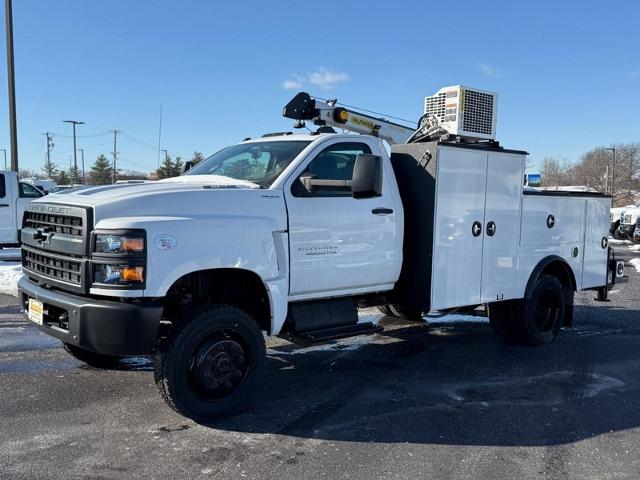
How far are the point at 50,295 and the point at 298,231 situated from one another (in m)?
1.95

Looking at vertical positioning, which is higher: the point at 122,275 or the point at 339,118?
the point at 339,118

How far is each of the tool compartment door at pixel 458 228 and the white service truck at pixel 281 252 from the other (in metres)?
0.02

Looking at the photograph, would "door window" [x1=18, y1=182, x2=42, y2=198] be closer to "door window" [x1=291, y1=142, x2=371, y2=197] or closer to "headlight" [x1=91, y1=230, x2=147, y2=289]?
"door window" [x1=291, y1=142, x2=371, y2=197]

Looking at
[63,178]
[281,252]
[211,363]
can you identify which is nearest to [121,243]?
[211,363]

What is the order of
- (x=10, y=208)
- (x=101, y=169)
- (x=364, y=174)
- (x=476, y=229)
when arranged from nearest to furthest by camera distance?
(x=364, y=174) < (x=476, y=229) < (x=10, y=208) < (x=101, y=169)

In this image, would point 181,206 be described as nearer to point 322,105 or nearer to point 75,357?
point 75,357

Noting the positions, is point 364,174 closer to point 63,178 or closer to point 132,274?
point 132,274

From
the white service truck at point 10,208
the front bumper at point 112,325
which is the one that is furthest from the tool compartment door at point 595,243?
the white service truck at point 10,208

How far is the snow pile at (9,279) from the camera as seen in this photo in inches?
384

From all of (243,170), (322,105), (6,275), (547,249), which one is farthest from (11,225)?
(547,249)

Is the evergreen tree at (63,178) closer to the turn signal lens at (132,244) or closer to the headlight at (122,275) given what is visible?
the headlight at (122,275)

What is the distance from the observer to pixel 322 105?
24.8 ft

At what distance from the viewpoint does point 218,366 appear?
4.45 meters

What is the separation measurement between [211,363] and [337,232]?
156 cm
